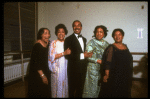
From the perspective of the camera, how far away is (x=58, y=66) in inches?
62.6

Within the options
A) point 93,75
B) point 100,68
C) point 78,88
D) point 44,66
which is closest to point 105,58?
point 100,68

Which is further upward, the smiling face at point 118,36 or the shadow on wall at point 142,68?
the smiling face at point 118,36

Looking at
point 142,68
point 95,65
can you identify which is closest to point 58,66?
point 95,65

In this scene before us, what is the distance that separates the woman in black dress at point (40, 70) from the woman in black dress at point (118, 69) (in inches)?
35.6

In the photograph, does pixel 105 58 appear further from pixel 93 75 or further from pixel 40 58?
pixel 40 58

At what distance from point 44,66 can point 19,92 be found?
1.51m

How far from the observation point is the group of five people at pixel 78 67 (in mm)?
1521

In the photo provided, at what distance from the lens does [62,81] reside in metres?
1.60

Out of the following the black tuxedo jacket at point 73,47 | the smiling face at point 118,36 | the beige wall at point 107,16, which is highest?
the beige wall at point 107,16

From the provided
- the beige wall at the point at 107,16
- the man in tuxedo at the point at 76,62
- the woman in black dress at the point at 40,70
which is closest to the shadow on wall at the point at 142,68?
the beige wall at the point at 107,16

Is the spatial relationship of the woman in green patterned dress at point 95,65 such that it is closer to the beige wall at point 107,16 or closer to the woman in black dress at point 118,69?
the woman in black dress at point 118,69

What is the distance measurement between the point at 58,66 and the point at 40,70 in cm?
29

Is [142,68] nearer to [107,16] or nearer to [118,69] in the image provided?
[107,16]

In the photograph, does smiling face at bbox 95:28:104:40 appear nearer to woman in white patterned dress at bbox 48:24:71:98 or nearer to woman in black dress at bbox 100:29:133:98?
woman in black dress at bbox 100:29:133:98
